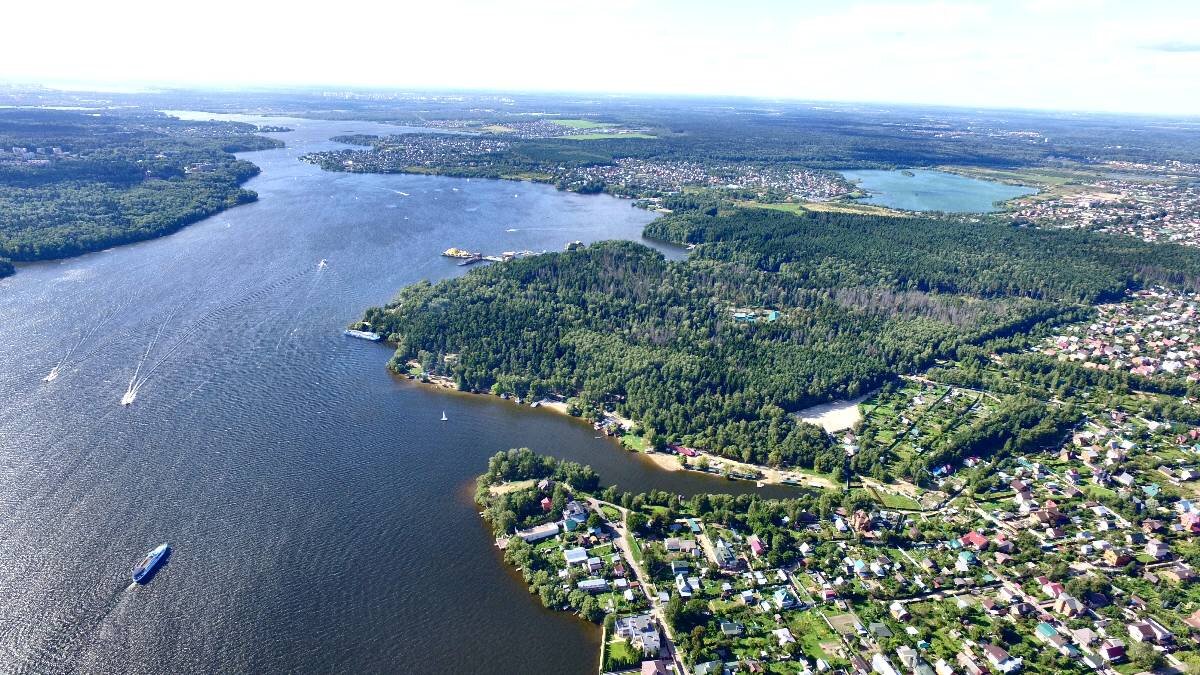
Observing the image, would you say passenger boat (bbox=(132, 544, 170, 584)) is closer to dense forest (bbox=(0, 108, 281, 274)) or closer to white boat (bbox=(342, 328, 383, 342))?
white boat (bbox=(342, 328, 383, 342))

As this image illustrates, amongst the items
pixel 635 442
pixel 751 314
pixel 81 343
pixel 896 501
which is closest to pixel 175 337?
pixel 81 343

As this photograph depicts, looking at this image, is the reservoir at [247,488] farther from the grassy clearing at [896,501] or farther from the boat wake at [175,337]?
the grassy clearing at [896,501]

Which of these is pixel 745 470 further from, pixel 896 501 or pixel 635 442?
pixel 896 501

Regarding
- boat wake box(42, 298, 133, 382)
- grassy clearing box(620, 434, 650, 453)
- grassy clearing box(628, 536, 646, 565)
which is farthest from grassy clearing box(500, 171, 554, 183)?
grassy clearing box(628, 536, 646, 565)

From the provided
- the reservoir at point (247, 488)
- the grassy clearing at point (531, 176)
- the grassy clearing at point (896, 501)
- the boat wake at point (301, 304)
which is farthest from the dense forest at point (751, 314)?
A: the grassy clearing at point (531, 176)

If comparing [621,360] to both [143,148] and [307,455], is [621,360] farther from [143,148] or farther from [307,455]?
[143,148]

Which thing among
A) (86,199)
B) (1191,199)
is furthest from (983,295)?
(86,199)

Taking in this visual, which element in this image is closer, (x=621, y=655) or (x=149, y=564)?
(x=621, y=655)
